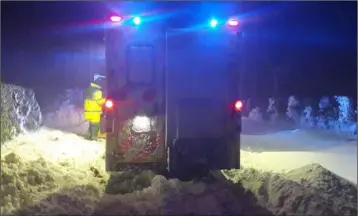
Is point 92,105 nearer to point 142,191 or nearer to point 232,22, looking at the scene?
point 232,22

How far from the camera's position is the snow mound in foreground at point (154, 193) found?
6.21 metres

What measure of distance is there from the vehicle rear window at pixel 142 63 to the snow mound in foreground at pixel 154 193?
166 cm

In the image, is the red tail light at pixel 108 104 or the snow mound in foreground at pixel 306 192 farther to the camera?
the red tail light at pixel 108 104

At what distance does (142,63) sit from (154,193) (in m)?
2.25

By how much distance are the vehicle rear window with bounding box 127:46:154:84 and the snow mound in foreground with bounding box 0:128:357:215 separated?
1.66 metres

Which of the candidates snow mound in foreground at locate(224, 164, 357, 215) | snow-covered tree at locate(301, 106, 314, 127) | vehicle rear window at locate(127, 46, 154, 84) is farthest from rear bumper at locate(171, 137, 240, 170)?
snow-covered tree at locate(301, 106, 314, 127)

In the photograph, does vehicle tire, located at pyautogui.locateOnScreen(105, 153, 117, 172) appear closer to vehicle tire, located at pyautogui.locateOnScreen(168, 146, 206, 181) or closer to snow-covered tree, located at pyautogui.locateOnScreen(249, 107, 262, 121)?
vehicle tire, located at pyautogui.locateOnScreen(168, 146, 206, 181)

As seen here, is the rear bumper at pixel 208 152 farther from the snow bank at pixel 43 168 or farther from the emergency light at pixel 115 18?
the emergency light at pixel 115 18

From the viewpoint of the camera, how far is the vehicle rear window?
7633 mm

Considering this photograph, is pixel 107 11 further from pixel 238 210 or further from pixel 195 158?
pixel 238 210

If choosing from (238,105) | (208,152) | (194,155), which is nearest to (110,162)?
(194,155)

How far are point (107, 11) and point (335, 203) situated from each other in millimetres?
4801

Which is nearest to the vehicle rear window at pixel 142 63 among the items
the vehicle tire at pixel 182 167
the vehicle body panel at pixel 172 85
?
the vehicle body panel at pixel 172 85

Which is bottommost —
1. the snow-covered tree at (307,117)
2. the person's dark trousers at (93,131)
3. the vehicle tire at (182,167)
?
the vehicle tire at (182,167)
